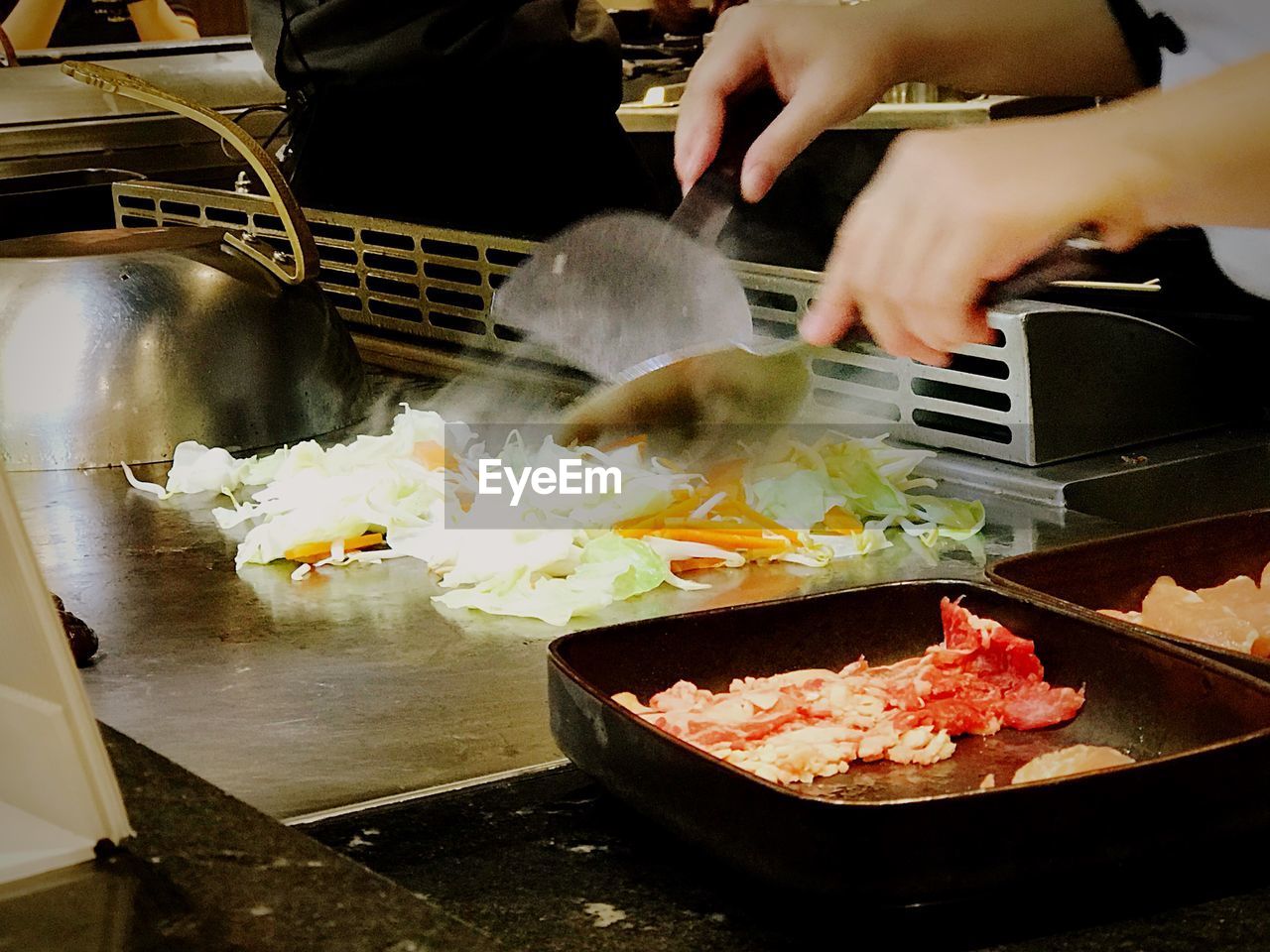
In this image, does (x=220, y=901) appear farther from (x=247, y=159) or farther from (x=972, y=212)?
(x=247, y=159)

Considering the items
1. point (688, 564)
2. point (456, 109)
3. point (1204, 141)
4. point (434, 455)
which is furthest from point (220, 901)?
point (456, 109)

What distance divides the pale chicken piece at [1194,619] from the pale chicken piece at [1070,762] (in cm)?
20

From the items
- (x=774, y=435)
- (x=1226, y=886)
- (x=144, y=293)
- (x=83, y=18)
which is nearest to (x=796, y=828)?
(x=1226, y=886)

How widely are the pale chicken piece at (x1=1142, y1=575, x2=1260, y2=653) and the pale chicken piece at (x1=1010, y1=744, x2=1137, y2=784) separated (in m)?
0.20

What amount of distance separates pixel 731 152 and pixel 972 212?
61 cm

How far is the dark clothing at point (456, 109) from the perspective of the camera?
3201 millimetres

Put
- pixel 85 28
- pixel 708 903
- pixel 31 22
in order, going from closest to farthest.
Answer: pixel 708 903 → pixel 31 22 → pixel 85 28

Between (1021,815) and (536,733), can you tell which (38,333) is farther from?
(1021,815)

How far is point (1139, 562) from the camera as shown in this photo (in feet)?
4.50

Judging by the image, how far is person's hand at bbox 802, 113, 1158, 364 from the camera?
1104mm

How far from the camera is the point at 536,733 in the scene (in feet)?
4.18

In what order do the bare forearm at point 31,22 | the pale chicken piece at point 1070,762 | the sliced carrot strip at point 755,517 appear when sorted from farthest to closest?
1. the bare forearm at point 31,22
2. the sliced carrot strip at point 755,517
3. the pale chicken piece at point 1070,762

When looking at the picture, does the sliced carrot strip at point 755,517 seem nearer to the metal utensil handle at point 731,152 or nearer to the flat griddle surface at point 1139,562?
the metal utensil handle at point 731,152

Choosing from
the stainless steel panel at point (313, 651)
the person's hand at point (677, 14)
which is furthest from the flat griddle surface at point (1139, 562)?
the person's hand at point (677, 14)
